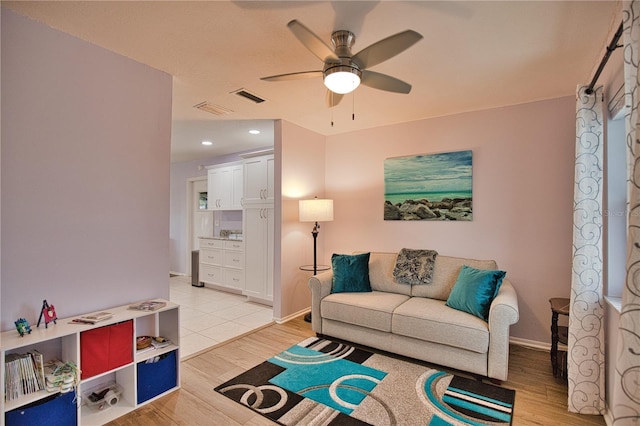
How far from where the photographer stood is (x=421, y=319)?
2.68 m

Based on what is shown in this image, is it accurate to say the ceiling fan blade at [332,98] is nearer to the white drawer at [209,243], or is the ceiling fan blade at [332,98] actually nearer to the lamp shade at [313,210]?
the lamp shade at [313,210]

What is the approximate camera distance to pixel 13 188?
1839mm

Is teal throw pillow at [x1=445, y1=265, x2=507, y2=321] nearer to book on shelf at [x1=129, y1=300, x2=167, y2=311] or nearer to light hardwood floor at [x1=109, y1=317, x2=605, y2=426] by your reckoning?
light hardwood floor at [x1=109, y1=317, x2=605, y2=426]

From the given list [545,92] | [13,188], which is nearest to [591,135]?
[545,92]

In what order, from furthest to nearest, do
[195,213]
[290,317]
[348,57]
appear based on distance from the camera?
1. [195,213]
2. [290,317]
3. [348,57]

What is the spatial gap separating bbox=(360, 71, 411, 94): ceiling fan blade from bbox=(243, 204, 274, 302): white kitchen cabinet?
278 cm

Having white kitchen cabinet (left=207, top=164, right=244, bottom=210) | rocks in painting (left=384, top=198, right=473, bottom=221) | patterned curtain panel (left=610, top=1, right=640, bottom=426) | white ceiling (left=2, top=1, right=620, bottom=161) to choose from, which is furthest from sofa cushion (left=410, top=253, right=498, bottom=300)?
white kitchen cabinet (left=207, top=164, right=244, bottom=210)

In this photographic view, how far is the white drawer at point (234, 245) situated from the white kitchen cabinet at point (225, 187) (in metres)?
0.62

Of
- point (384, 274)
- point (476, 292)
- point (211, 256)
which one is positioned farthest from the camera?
point (211, 256)

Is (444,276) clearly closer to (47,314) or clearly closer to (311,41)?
(311,41)

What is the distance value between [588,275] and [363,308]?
1.72m

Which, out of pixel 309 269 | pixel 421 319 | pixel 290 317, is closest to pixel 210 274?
pixel 290 317

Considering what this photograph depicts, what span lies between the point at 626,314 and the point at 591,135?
155cm

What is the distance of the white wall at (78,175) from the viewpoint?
1.85 metres
